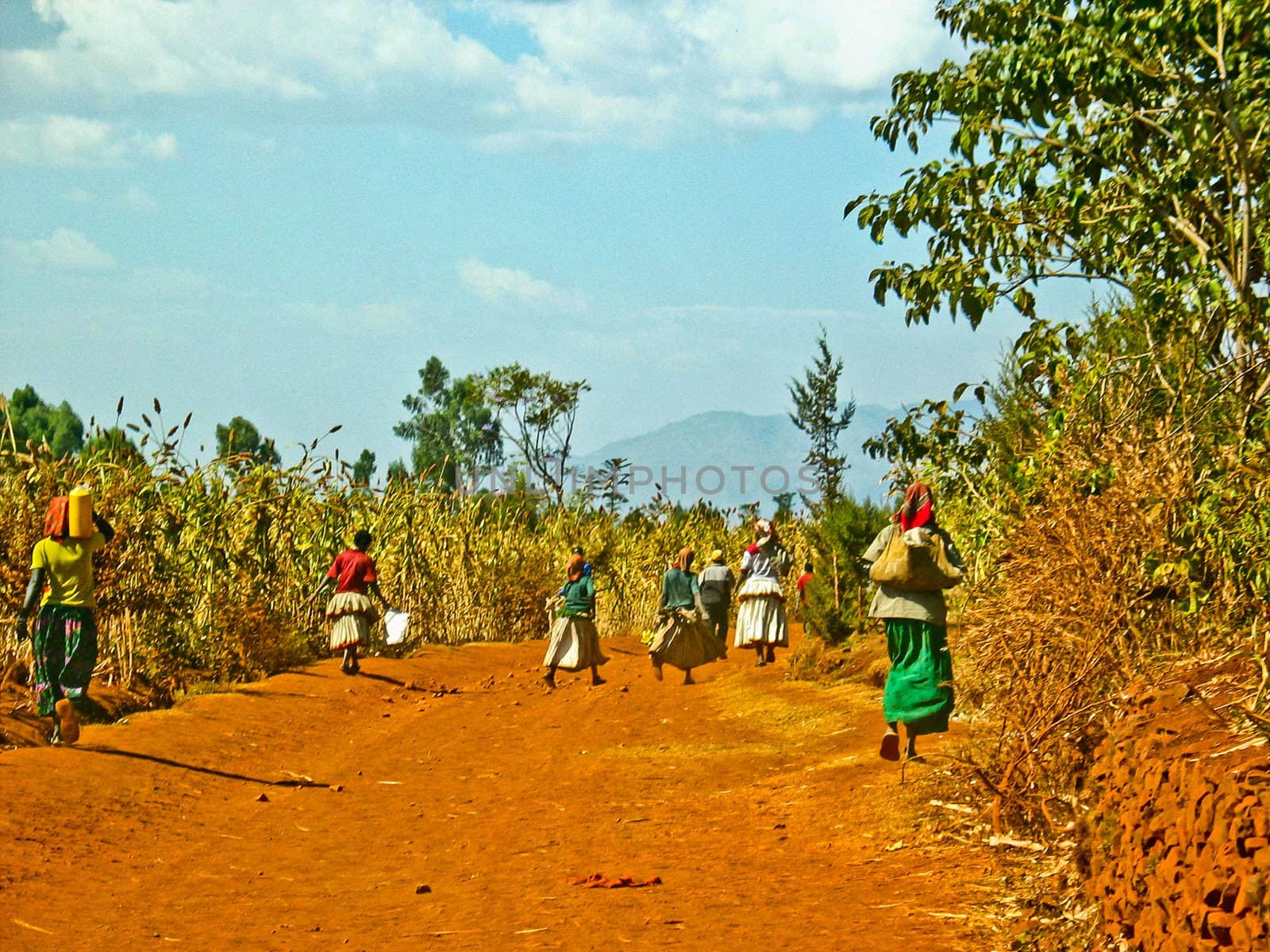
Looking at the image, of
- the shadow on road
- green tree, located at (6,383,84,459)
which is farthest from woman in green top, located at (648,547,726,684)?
green tree, located at (6,383,84,459)

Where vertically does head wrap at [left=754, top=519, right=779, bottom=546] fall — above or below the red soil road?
above

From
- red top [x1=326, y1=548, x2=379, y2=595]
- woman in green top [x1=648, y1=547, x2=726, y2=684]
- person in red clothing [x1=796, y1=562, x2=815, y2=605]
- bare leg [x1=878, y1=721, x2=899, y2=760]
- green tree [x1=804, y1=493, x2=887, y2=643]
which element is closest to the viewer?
bare leg [x1=878, y1=721, x2=899, y2=760]

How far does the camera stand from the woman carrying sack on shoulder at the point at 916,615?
9766mm

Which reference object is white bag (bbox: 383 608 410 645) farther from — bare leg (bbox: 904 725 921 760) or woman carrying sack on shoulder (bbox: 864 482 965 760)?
bare leg (bbox: 904 725 921 760)

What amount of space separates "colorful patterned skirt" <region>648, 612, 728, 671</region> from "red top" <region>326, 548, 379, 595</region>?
12.0 feet

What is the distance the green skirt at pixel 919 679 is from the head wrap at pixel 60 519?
6.38 m

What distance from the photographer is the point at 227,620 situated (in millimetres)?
15992

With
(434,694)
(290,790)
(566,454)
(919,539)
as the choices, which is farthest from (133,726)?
(566,454)

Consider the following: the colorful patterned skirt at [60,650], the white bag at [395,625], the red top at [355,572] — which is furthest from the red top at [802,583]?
the colorful patterned skirt at [60,650]

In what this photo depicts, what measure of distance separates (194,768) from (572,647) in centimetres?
704

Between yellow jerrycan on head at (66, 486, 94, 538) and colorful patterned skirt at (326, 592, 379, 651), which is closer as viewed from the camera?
yellow jerrycan on head at (66, 486, 94, 538)

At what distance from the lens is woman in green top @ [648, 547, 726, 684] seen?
17.8m

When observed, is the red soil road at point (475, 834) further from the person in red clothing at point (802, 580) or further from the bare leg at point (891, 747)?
the person in red clothing at point (802, 580)

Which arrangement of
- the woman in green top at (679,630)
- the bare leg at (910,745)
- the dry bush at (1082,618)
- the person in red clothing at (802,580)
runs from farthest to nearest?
the person in red clothing at (802,580), the woman in green top at (679,630), the bare leg at (910,745), the dry bush at (1082,618)
